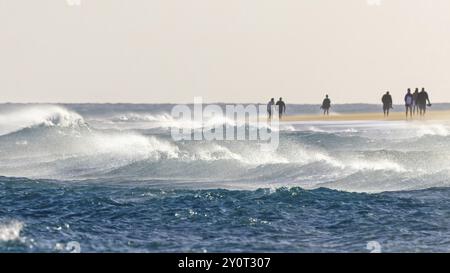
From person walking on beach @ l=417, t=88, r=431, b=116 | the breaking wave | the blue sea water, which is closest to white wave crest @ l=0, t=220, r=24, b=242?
the blue sea water

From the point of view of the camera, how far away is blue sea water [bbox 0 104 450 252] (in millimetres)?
16453

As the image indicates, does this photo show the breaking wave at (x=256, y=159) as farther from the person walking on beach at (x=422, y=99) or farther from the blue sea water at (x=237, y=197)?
the person walking on beach at (x=422, y=99)

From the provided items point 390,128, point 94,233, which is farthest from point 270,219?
point 390,128

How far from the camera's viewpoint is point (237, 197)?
2209 cm

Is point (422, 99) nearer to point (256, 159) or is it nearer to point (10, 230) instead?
point (256, 159)

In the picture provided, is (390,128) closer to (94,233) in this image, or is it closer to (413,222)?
(413,222)

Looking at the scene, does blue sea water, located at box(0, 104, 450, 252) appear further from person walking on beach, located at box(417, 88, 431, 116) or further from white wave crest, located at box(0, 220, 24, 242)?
person walking on beach, located at box(417, 88, 431, 116)

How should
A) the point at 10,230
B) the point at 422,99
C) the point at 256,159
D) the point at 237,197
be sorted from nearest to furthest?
the point at 10,230 < the point at 237,197 < the point at 256,159 < the point at 422,99

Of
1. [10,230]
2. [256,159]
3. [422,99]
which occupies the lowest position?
[256,159]

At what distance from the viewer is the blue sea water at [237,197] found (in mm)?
16453

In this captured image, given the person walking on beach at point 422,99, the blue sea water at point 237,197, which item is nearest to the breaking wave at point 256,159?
the blue sea water at point 237,197

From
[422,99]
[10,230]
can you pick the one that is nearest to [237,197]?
[10,230]

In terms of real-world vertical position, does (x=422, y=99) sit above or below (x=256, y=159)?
above
